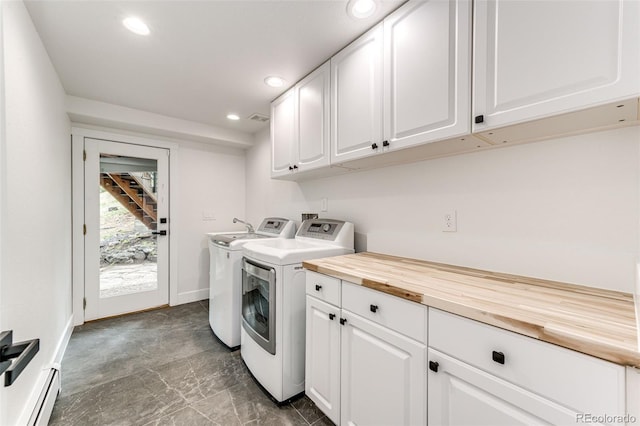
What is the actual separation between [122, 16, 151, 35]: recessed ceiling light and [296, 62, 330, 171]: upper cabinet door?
104 centimetres

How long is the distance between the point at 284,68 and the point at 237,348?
7.70 ft

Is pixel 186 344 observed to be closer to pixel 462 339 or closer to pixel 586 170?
pixel 462 339

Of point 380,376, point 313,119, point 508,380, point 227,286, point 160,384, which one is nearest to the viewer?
point 508,380

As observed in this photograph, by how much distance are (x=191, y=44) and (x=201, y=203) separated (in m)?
2.20

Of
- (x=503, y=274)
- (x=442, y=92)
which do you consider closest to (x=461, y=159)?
(x=442, y=92)

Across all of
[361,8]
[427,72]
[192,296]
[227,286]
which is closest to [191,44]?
[361,8]

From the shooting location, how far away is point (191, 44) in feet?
5.53

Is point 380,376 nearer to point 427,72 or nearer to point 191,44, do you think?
point 427,72

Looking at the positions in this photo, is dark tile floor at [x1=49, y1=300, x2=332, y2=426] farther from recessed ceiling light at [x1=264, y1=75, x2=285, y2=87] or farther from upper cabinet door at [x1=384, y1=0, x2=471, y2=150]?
recessed ceiling light at [x1=264, y1=75, x2=285, y2=87]

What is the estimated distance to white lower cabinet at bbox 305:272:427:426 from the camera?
99cm

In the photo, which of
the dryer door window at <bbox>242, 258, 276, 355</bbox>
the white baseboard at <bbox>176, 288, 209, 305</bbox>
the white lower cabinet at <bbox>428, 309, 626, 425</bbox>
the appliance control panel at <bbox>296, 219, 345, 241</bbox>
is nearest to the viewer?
the white lower cabinet at <bbox>428, 309, 626, 425</bbox>

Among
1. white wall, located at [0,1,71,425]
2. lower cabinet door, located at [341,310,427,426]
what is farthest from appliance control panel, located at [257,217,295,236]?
white wall, located at [0,1,71,425]

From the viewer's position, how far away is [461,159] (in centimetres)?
145

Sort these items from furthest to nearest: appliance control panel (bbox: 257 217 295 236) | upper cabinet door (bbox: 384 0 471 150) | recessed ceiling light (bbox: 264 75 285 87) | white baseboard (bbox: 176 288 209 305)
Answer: white baseboard (bbox: 176 288 209 305) → appliance control panel (bbox: 257 217 295 236) → recessed ceiling light (bbox: 264 75 285 87) → upper cabinet door (bbox: 384 0 471 150)
